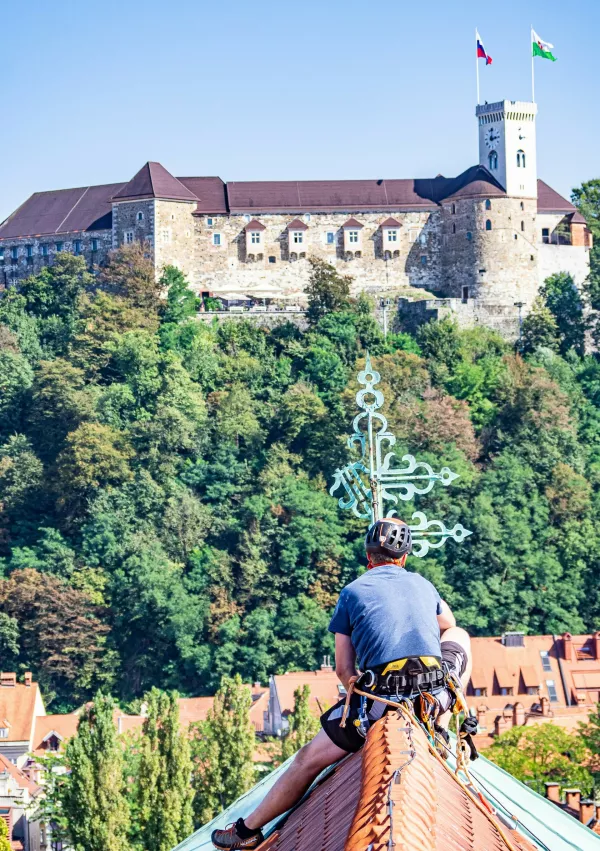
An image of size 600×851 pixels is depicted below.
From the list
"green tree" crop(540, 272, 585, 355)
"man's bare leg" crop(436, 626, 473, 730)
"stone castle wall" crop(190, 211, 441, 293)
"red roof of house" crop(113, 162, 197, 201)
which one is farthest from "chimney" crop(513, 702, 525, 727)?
"man's bare leg" crop(436, 626, 473, 730)

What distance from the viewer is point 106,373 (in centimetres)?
5616

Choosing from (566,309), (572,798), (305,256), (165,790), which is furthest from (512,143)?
(572,798)

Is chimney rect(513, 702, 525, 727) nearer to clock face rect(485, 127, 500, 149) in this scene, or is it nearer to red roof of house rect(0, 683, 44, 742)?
red roof of house rect(0, 683, 44, 742)

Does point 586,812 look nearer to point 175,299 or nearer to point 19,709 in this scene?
point 19,709

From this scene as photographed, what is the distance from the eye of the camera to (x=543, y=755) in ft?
109

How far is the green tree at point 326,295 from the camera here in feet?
183

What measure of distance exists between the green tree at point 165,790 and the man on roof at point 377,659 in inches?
860

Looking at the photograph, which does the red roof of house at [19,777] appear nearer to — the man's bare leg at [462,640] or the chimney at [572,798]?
the chimney at [572,798]

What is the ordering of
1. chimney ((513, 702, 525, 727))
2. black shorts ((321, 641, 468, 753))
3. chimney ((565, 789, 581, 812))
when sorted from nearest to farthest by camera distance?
black shorts ((321, 641, 468, 753)) → chimney ((565, 789, 581, 812)) → chimney ((513, 702, 525, 727))

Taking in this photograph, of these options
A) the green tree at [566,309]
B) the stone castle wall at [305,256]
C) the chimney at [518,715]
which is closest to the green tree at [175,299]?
the stone castle wall at [305,256]

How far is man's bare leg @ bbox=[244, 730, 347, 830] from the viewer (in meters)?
4.76

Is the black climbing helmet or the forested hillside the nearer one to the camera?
the black climbing helmet

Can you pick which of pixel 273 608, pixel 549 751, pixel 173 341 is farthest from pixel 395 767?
pixel 173 341

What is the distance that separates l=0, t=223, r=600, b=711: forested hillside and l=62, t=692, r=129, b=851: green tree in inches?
772
